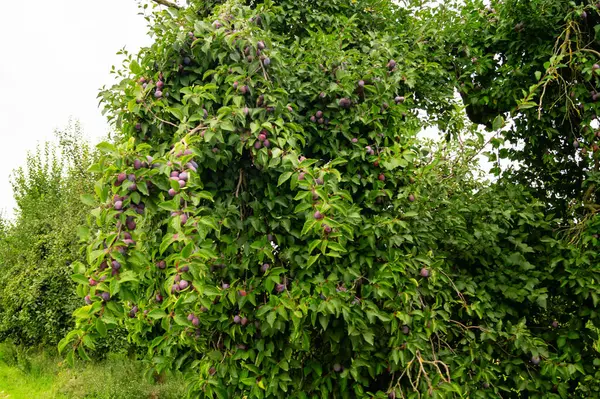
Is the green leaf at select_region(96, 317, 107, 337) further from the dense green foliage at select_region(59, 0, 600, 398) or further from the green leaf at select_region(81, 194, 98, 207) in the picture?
the green leaf at select_region(81, 194, 98, 207)

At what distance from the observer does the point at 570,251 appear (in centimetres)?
363

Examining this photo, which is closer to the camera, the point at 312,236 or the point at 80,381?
the point at 312,236

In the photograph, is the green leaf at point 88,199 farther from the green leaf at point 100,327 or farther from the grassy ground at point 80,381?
the grassy ground at point 80,381

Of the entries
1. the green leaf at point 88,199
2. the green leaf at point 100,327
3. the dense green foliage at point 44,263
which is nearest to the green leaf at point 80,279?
the green leaf at point 100,327

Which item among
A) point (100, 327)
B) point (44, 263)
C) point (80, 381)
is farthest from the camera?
point (44, 263)

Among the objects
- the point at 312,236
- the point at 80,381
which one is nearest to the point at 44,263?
the point at 80,381

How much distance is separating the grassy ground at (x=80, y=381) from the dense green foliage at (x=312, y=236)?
3889 millimetres

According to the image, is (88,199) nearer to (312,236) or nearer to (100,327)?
(100,327)

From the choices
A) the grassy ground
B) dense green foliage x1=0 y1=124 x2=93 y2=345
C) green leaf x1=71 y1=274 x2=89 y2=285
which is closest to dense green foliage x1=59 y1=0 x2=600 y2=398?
green leaf x1=71 y1=274 x2=89 y2=285

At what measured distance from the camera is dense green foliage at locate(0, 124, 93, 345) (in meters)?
9.52

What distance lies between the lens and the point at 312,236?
2799 millimetres

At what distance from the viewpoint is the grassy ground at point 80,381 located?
7.27 metres

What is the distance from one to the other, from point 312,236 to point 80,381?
6.54 meters

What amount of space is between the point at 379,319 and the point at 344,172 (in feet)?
3.16
